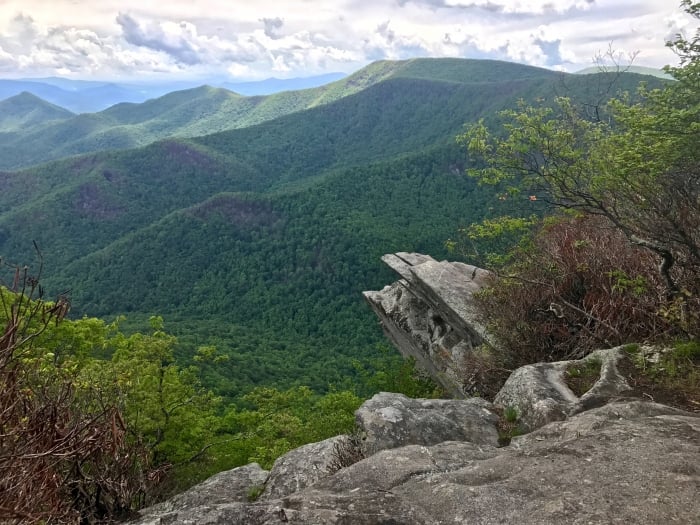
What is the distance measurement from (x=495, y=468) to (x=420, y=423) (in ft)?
10.7

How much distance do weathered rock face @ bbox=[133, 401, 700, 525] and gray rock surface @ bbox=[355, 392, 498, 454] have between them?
1732 millimetres

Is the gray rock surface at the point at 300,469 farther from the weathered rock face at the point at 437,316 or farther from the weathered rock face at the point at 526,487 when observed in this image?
the weathered rock face at the point at 437,316

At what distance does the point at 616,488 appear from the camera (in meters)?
5.96

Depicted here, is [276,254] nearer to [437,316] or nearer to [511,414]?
[437,316]

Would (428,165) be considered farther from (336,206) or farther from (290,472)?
(290,472)

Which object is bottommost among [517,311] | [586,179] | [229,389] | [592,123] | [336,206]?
[229,389]

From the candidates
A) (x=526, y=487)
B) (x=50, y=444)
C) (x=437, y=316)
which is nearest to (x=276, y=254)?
(x=437, y=316)

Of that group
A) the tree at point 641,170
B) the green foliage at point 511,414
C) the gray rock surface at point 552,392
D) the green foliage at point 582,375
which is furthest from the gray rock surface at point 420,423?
the tree at point 641,170

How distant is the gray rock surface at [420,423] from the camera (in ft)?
32.3

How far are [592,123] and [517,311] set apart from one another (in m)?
16.8

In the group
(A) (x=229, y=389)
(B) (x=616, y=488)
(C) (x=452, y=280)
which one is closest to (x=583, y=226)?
(C) (x=452, y=280)

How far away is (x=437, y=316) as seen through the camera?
2448cm

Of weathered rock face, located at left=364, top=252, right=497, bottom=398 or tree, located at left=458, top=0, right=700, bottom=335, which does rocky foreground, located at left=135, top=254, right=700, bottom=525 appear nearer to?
tree, located at left=458, top=0, right=700, bottom=335

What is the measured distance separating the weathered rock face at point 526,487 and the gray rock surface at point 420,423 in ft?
5.68
